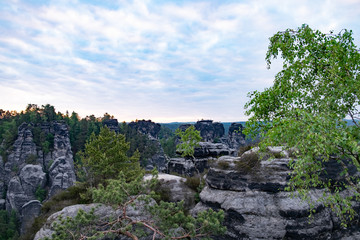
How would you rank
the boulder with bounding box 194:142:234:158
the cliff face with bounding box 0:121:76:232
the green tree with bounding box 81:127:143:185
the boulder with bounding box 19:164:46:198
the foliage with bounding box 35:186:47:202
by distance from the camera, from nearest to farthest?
the green tree with bounding box 81:127:143:185
the boulder with bounding box 194:142:234:158
the cliff face with bounding box 0:121:76:232
the foliage with bounding box 35:186:47:202
the boulder with bounding box 19:164:46:198

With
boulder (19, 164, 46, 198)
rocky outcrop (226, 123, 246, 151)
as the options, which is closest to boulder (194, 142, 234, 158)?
boulder (19, 164, 46, 198)

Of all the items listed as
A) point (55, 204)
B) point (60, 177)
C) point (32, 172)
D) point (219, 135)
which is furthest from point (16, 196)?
point (219, 135)

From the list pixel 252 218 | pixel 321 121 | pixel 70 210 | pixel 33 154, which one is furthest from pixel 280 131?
pixel 33 154

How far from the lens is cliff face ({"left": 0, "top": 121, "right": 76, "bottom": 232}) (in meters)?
61.0

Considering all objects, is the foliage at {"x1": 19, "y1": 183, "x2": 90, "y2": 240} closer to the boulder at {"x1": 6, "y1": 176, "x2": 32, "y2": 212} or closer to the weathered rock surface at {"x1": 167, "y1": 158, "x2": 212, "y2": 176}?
the weathered rock surface at {"x1": 167, "y1": 158, "x2": 212, "y2": 176}

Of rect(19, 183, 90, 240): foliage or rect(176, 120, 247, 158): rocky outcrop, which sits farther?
rect(176, 120, 247, 158): rocky outcrop

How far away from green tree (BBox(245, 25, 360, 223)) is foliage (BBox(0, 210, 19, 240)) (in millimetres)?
57784

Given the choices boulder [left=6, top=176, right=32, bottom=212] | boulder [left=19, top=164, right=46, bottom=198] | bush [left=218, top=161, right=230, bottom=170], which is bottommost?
boulder [left=6, top=176, right=32, bottom=212]

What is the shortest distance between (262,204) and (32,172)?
73.5 m

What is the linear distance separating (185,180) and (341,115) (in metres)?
15.2

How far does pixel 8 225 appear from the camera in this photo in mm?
50906

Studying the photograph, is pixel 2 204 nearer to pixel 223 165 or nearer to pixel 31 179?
pixel 31 179

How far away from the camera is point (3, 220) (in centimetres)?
5300

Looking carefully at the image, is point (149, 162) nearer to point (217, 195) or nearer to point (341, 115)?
point (217, 195)
